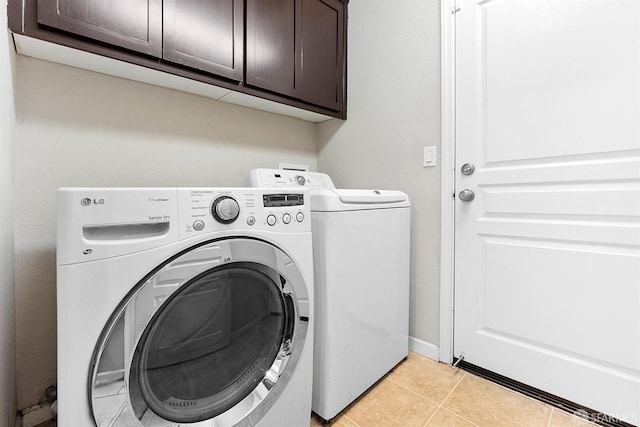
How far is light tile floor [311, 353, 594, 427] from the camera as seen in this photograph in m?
1.08

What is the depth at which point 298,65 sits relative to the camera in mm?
1587

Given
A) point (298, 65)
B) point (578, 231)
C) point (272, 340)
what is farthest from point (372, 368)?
point (298, 65)

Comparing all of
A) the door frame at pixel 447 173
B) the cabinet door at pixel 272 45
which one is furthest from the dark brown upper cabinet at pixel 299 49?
the door frame at pixel 447 173

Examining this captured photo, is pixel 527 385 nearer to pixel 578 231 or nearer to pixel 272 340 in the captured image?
pixel 578 231

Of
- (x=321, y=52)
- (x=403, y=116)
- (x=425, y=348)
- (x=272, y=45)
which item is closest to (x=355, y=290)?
(x=425, y=348)

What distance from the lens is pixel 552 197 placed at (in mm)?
1165

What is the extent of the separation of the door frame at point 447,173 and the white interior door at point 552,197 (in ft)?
0.09

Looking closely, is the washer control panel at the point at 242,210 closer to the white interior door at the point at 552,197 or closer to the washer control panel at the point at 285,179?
the washer control panel at the point at 285,179

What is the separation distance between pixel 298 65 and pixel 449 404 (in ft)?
5.82

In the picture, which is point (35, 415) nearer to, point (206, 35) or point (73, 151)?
point (73, 151)

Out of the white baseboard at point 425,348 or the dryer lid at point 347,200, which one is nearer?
the dryer lid at point 347,200

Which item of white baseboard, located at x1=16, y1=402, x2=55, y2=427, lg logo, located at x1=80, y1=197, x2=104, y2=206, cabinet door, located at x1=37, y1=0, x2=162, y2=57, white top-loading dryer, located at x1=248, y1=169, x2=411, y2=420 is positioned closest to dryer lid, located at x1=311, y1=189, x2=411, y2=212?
white top-loading dryer, located at x1=248, y1=169, x2=411, y2=420

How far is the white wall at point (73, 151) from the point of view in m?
1.08

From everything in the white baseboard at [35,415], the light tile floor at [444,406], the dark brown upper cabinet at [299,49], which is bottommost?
the light tile floor at [444,406]
